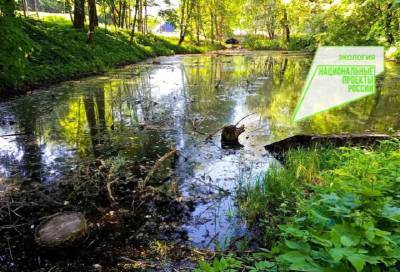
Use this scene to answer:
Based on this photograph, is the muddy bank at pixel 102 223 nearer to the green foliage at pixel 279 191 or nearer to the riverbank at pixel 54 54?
the green foliage at pixel 279 191

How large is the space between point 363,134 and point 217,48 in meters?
41.1

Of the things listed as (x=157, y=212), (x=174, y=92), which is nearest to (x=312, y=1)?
(x=174, y=92)

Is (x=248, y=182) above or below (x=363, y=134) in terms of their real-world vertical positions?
below

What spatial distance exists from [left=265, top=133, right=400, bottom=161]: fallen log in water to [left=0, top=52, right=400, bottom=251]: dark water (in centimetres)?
29

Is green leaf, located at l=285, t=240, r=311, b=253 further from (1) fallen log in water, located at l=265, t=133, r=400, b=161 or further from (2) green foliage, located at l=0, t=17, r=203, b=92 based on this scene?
(2) green foliage, located at l=0, t=17, r=203, b=92

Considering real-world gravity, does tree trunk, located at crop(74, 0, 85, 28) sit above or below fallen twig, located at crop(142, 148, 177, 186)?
above

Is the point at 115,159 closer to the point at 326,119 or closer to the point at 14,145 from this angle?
the point at 14,145

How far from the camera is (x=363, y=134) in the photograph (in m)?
6.77

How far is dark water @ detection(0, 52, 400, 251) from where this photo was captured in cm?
576

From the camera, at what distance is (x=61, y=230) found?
407cm

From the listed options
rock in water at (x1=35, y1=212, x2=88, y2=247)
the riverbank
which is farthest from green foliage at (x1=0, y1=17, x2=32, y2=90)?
rock in water at (x1=35, y1=212, x2=88, y2=247)

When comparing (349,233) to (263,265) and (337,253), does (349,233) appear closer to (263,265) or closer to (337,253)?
(337,253)

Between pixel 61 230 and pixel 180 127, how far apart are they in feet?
16.9

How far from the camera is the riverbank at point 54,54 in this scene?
36.9ft
